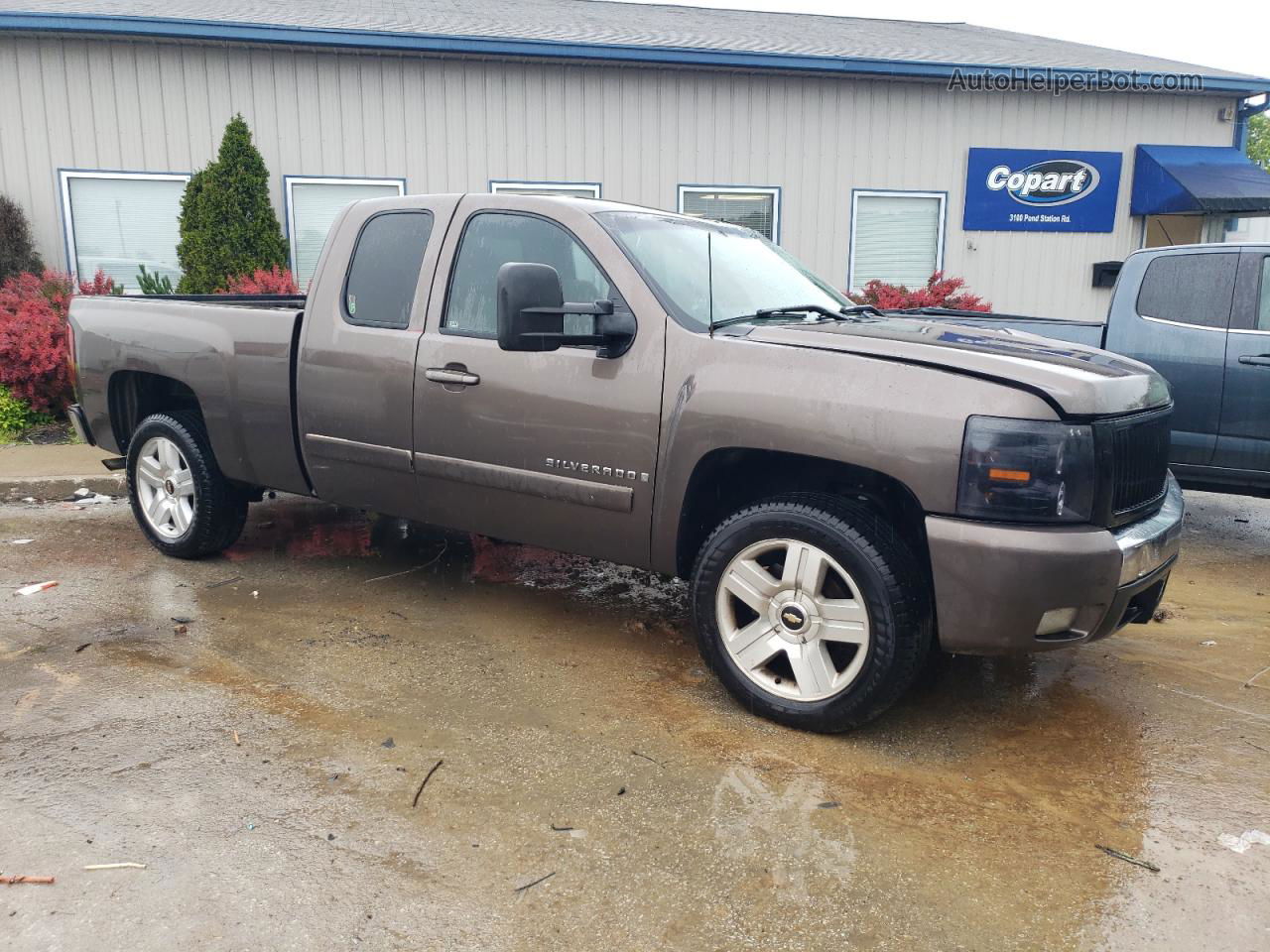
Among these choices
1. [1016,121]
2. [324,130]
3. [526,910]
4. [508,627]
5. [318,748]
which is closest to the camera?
[526,910]

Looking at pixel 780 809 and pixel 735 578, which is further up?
pixel 735 578

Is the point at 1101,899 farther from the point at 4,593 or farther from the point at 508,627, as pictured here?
the point at 4,593

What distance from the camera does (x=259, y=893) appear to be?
2.53 meters

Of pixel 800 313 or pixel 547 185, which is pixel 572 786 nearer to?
pixel 800 313

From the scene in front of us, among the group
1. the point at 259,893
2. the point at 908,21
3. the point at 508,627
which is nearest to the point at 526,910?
the point at 259,893

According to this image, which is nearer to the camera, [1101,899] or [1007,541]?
[1101,899]

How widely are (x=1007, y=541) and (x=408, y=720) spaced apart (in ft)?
7.03

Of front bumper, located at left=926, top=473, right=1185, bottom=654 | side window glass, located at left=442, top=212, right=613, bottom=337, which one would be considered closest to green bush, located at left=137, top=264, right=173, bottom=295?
side window glass, located at left=442, top=212, right=613, bottom=337

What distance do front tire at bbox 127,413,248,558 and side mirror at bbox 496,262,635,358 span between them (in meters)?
2.42

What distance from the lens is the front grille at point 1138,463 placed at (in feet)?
10.6

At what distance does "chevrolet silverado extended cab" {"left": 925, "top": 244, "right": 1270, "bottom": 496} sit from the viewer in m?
5.62

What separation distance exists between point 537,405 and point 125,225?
947 cm

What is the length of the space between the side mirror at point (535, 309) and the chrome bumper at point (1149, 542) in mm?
1911

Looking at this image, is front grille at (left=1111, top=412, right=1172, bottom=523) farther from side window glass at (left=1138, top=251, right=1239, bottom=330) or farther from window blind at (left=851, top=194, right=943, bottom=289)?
window blind at (left=851, top=194, right=943, bottom=289)
